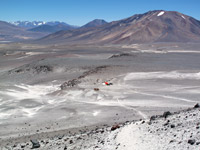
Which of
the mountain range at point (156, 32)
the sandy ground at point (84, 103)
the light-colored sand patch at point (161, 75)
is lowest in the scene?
the sandy ground at point (84, 103)

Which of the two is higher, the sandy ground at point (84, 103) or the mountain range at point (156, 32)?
the mountain range at point (156, 32)

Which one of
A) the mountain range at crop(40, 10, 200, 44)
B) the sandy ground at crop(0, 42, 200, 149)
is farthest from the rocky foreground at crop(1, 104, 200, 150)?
the mountain range at crop(40, 10, 200, 44)

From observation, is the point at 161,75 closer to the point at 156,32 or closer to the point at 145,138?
the point at 145,138

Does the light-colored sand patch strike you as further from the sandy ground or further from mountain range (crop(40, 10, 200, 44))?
mountain range (crop(40, 10, 200, 44))

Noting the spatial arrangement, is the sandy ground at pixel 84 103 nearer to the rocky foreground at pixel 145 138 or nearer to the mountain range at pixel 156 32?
the rocky foreground at pixel 145 138

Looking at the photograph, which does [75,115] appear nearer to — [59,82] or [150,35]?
[59,82]

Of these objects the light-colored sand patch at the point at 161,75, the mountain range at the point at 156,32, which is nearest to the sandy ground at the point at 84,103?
the light-colored sand patch at the point at 161,75

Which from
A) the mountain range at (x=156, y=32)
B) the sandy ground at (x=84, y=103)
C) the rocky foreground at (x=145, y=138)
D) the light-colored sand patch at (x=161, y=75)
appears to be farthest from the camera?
the mountain range at (x=156, y=32)

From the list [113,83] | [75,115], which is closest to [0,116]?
[75,115]

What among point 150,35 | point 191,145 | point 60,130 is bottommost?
point 60,130
